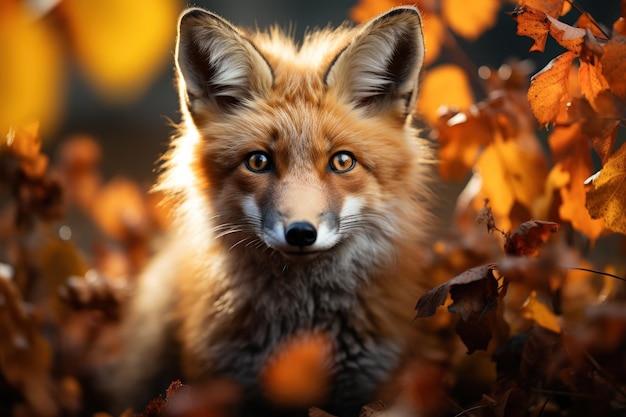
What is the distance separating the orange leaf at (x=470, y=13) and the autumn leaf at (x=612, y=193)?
1053mm

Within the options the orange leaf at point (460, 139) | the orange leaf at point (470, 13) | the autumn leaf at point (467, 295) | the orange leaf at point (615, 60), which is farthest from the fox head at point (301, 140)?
the orange leaf at point (615, 60)

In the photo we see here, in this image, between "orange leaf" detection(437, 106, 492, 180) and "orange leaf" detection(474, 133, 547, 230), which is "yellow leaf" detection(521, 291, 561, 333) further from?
"orange leaf" detection(437, 106, 492, 180)

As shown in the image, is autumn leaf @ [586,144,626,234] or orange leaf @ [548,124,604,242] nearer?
autumn leaf @ [586,144,626,234]

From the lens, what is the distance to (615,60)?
60.8 inches

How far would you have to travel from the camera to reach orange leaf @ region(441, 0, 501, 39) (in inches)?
97.3

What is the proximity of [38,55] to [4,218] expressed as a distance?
1.84 m

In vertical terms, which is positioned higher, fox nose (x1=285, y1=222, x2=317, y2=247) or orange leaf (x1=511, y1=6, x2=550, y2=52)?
orange leaf (x1=511, y1=6, x2=550, y2=52)

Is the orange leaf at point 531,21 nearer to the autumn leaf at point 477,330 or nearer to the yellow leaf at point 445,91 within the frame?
the autumn leaf at point 477,330

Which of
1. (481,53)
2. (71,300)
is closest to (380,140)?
(71,300)

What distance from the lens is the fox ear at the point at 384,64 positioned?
6.52 feet

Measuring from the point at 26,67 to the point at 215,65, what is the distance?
2.77 ft

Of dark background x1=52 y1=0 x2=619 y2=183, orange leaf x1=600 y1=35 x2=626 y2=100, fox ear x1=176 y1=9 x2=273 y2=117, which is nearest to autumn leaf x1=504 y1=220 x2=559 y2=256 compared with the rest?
orange leaf x1=600 y1=35 x2=626 y2=100

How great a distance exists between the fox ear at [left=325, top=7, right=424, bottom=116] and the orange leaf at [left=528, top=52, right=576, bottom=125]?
476mm

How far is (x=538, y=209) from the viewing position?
6.89 ft
